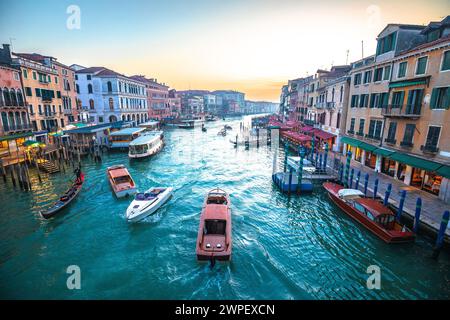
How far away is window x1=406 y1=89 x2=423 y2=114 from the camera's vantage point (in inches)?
756

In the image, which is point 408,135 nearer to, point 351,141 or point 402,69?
point 402,69

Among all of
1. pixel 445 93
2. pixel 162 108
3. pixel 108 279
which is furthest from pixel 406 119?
pixel 162 108

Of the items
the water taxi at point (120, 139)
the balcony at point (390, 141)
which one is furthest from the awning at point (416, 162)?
the water taxi at point (120, 139)

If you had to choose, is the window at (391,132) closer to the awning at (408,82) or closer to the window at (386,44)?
the awning at (408,82)

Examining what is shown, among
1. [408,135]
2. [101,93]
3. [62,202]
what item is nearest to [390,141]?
[408,135]

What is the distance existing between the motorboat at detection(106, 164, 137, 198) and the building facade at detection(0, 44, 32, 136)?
1769cm

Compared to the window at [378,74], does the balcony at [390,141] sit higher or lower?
lower

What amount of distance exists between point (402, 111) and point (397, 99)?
202 cm

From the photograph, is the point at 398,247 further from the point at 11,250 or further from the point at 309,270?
the point at 11,250

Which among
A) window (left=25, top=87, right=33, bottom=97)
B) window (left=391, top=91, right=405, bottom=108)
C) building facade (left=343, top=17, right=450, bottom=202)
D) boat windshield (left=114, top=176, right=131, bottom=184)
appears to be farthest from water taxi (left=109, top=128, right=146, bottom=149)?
window (left=391, top=91, right=405, bottom=108)

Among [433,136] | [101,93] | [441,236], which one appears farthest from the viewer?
[101,93]

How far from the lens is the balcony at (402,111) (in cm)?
1950

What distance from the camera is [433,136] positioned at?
18062mm

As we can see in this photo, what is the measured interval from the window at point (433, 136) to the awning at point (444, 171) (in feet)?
7.05
